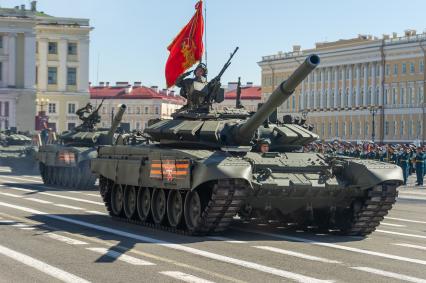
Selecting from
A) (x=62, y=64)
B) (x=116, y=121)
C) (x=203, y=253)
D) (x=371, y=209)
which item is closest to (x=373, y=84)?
(x=62, y=64)

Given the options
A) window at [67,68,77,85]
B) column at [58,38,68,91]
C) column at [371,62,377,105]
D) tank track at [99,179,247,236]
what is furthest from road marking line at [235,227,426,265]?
window at [67,68,77,85]

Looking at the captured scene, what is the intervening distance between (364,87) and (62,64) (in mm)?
36960

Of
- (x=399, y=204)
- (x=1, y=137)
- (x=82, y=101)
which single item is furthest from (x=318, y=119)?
(x=399, y=204)

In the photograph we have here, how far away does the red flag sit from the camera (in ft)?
93.6

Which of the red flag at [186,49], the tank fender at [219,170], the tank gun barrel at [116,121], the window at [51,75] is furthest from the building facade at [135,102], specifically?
the tank fender at [219,170]

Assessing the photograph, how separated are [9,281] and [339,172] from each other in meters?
8.42

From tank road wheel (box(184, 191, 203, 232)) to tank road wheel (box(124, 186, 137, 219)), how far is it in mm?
3292

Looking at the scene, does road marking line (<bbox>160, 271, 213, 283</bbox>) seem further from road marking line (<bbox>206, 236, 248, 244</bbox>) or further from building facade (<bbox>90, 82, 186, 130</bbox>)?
building facade (<bbox>90, 82, 186, 130</bbox>)

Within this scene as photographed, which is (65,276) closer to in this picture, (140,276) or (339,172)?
(140,276)

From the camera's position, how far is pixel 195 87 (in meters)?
23.1

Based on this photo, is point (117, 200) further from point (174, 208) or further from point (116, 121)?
point (116, 121)

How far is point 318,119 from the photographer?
14850 cm

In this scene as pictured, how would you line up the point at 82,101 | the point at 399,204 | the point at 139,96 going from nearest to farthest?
the point at 399,204, the point at 82,101, the point at 139,96

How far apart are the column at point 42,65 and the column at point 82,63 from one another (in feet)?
13.9
